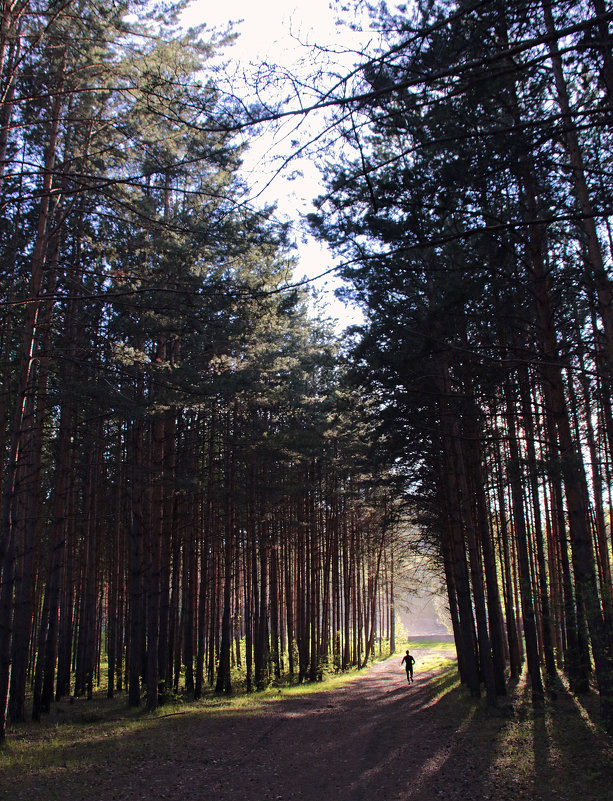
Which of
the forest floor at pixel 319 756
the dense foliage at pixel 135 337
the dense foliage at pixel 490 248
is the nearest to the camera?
the dense foliage at pixel 490 248

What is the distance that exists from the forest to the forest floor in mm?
977

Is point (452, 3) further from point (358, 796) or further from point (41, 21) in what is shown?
point (358, 796)

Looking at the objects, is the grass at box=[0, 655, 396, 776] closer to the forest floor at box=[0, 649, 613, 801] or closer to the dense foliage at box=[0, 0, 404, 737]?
the forest floor at box=[0, 649, 613, 801]

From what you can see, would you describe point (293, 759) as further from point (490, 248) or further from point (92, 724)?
point (490, 248)

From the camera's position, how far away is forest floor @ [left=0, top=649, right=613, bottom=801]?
7680mm

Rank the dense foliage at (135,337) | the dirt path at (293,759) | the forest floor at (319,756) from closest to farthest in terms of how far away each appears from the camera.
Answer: the dense foliage at (135,337), the forest floor at (319,756), the dirt path at (293,759)

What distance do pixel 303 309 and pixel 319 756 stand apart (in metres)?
17.2

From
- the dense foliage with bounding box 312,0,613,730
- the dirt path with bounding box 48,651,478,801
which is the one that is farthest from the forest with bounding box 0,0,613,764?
the dirt path with bounding box 48,651,478,801

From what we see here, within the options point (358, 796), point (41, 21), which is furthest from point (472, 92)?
point (358, 796)

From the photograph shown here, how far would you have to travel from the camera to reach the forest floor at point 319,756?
7680mm

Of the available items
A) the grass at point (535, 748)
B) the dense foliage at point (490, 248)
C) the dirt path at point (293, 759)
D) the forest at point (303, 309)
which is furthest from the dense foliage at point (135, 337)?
the grass at point (535, 748)

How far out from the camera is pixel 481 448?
15.5 meters

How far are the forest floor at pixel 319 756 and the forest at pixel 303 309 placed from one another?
3.21 ft

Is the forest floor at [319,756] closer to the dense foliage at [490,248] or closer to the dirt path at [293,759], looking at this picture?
the dirt path at [293,759]
